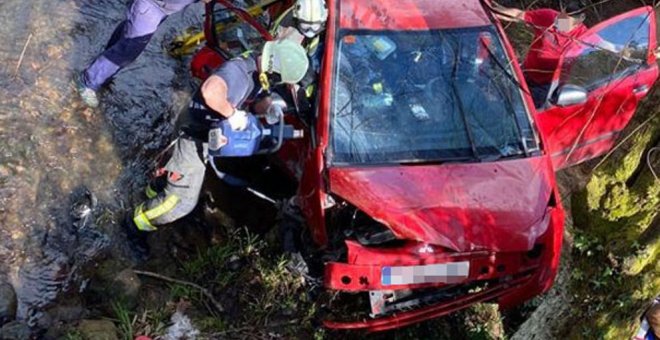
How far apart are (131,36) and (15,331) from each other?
7.48 ft

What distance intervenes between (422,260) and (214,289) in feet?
5.20

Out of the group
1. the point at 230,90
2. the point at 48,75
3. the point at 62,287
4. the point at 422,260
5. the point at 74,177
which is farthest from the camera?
the point at 48,75

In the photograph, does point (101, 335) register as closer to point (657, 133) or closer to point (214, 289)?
point (214, 289)

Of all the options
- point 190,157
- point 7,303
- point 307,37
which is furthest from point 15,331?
point 307,37

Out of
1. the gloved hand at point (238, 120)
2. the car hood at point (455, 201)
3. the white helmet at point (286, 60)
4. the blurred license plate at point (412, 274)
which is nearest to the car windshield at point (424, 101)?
the car hood at point (455, 201)

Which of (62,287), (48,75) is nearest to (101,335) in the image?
(62,287)

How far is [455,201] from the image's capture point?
13.7ft

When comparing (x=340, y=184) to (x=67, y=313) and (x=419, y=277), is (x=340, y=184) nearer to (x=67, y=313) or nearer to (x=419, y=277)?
(x=419, y=277)

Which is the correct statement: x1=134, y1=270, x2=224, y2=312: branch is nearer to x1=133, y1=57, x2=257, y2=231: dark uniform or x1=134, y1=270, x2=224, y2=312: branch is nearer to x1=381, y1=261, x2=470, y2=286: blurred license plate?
x1=133, y1=57, x2=257, y2=231: dark uniform

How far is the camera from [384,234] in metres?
4.30

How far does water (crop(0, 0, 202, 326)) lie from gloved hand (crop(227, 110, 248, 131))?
1.37 meters

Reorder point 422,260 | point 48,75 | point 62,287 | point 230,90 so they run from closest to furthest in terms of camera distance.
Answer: point 422,260 → point 230,90 → point 62,287 → point 48,75

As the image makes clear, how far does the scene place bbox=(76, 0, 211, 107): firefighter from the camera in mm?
5344

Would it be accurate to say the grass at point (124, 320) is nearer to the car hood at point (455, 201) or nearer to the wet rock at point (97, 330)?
the wet rock at point (97, 330)
